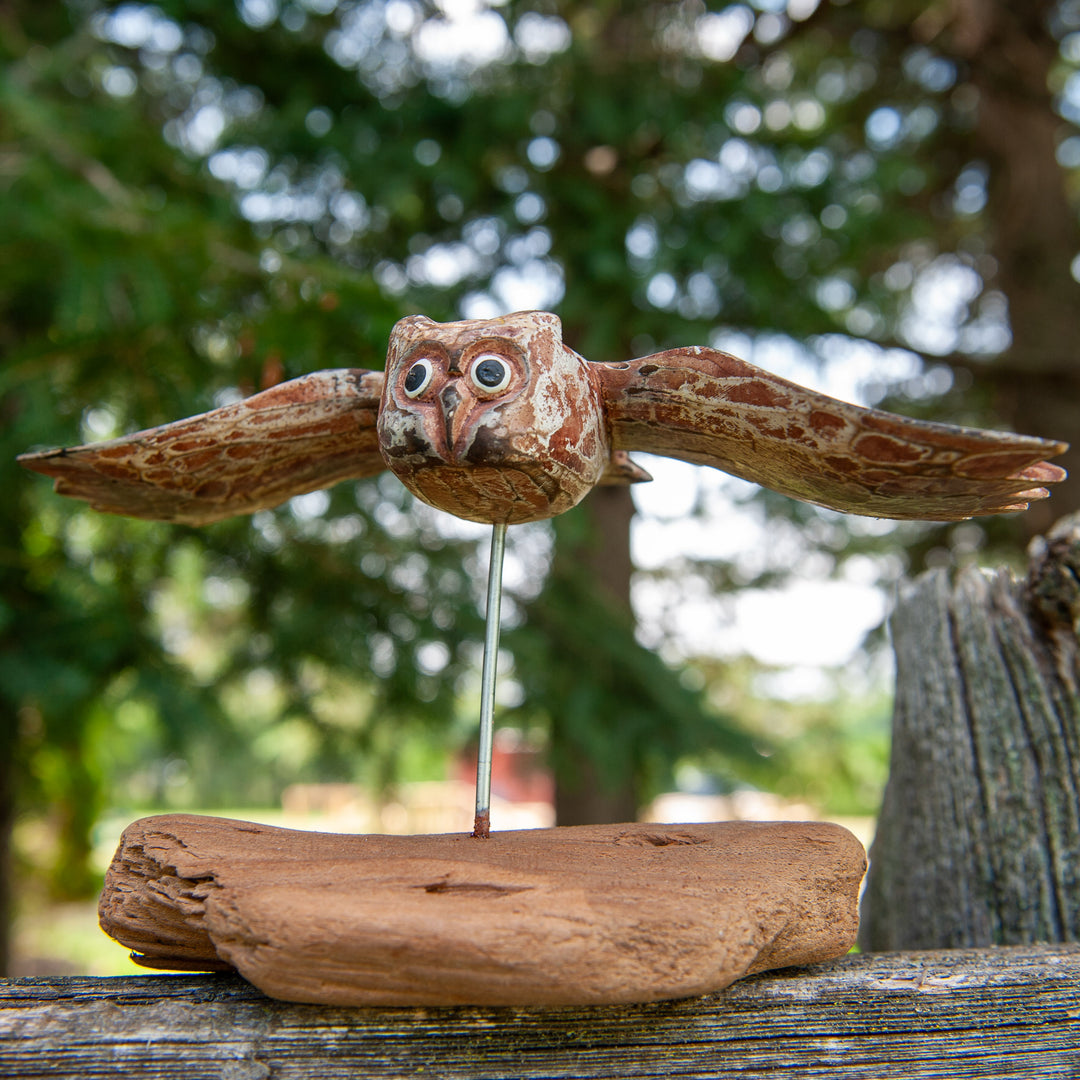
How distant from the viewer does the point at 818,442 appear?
1.16 meters

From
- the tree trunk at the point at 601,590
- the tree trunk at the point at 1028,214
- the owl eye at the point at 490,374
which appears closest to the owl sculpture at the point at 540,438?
the owl eye at the point at 490,374

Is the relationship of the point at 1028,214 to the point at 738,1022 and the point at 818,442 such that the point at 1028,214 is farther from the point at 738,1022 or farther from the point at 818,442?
the point at 738,1022

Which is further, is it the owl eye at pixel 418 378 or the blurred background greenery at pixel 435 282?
the blurred background greenery at pixel 435 282

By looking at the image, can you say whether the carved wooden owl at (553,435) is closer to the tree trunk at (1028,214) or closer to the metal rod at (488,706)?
the metal rod at (488,706)

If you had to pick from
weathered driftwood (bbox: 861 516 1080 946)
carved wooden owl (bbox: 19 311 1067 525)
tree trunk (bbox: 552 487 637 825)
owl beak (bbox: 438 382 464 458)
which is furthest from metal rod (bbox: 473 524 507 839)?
tree trunk (bbox: 552 487 637 825)

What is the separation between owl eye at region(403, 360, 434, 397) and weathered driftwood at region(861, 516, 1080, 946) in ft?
3.98

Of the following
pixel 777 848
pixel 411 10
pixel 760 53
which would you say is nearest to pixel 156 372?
pixel 777 848

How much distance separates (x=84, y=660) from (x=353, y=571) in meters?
1.00

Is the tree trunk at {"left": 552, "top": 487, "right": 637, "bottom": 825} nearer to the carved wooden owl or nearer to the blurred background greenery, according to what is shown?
the blurred background greenery

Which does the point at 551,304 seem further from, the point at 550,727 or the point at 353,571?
the point at 550,727

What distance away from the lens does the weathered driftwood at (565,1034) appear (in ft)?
3.38

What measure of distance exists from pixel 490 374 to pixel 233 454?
0.51 m

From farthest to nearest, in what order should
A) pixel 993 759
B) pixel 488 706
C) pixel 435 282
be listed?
1. pixel 435 282
2. pixel 993 759
3. pixel 488 706

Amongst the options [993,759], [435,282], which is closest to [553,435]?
[993,759]
